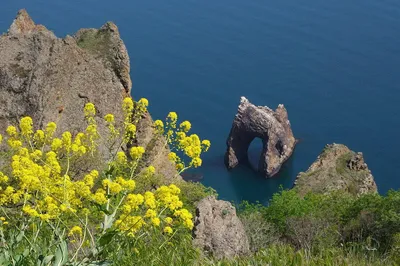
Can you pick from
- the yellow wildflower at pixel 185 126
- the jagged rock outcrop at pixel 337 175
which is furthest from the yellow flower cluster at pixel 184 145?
the jagged rock outcrop at pixel 337 175

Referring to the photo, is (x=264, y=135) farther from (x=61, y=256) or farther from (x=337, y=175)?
(x=61, y=256)

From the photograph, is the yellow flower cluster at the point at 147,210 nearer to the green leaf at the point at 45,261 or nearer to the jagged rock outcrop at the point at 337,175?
the green leaf at the point at 45,261

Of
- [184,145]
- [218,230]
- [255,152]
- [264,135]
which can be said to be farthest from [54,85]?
[255,152]

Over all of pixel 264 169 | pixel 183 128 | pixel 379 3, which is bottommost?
pixel 264 169

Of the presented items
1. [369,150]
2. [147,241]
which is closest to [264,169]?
[369,150]

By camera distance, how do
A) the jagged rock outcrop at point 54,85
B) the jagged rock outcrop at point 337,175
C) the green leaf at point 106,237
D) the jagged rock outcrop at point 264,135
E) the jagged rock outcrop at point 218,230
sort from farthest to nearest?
the jagged rock outcrop at point 264,135 < the jagged rock outcrop at point 337,175 < the jagged rock outcrop at point 54,85 < the jagged rock outcrop at point 218,230 < the green leaf at point 106,237

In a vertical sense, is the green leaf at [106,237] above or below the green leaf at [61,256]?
above

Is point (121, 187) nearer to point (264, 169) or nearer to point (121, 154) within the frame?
point (121, 154)
